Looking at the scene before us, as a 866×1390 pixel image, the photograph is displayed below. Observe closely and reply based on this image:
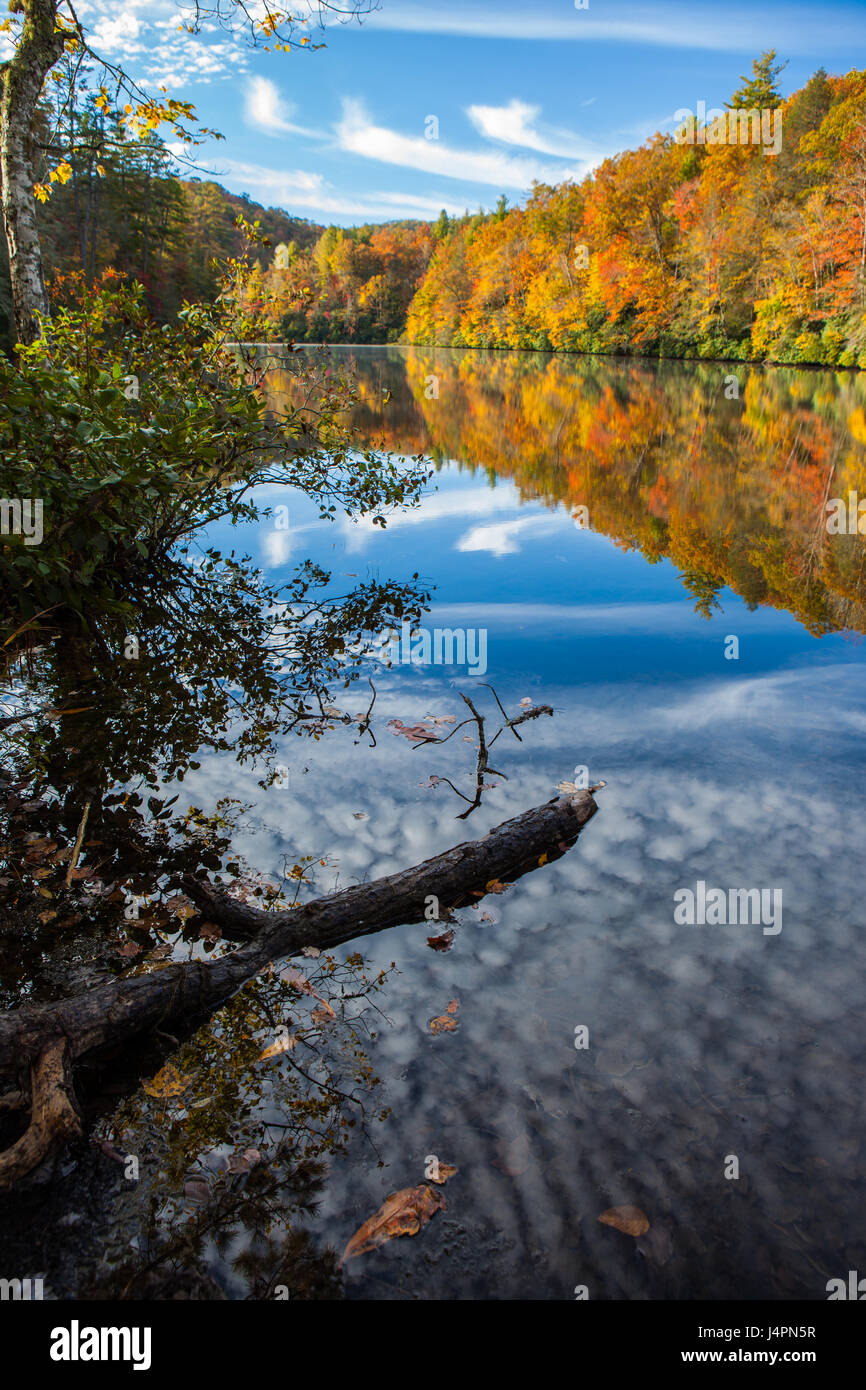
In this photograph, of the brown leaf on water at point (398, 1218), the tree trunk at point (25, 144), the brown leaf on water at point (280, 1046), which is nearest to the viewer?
the brown leaf on water at point (398, 1218)

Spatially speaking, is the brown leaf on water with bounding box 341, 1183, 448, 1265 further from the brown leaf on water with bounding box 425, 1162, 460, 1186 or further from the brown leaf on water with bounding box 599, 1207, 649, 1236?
the brown leaf on water with bounding box 599, 1207, 649, 1236

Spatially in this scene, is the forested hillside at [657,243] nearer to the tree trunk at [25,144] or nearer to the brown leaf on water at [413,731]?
the tree trunk at [25,144]

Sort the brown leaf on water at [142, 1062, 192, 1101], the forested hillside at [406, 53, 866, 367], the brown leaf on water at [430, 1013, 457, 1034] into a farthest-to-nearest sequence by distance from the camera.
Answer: the forested hillside at [406, 53, 866, 367], the brown leaf on water at [430, 1013, 457, 1034], the brown leaf on water at [142, 1062, 192, 1101]

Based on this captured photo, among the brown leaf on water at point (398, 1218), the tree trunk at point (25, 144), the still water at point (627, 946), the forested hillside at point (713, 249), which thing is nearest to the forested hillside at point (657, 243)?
the forested hillside at point (713, 249)

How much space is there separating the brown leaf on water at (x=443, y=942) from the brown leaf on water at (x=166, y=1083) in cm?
117

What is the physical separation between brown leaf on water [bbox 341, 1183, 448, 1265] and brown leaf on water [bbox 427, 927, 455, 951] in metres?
1.11

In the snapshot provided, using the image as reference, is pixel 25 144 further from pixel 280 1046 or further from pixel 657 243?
pixel 657 243

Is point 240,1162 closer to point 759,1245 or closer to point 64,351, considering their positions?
point 759,1245

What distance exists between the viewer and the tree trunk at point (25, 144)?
22.9 ft

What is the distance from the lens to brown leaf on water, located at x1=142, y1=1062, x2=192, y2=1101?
8.64 ft

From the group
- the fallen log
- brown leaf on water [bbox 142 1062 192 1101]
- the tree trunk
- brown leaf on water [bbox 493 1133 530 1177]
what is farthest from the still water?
the tree trunk

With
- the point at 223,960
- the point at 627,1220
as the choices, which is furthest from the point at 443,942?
the point at 627,1220

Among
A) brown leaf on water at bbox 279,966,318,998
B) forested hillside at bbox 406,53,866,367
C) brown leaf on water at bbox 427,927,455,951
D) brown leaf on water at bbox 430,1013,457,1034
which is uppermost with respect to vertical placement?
forested hillside at bbox 406,53,866,367

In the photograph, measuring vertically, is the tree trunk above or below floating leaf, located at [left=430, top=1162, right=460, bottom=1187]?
above
